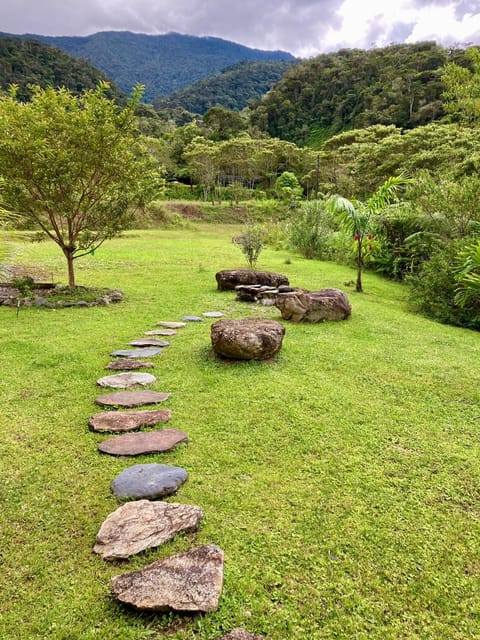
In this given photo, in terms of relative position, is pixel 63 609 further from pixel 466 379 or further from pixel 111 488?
pixel 466 379

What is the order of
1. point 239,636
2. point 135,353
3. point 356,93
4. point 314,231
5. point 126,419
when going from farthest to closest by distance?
1. point 356,93
2. point 314,231
3. point 135,353
4. point 126,419
5. point 239,636

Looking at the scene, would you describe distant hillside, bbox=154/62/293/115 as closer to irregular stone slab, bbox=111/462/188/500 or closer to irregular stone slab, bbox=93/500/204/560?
irregular stone slab, bbox=111/462/188/500

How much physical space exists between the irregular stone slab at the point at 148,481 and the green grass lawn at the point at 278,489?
0.23 ft

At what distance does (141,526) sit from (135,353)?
308 cm

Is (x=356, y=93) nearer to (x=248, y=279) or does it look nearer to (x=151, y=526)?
(x=248, y=279)

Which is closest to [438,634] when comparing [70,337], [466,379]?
[466,379]

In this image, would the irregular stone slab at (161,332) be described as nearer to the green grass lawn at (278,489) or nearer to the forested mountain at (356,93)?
the green grass lawn at (278,489)

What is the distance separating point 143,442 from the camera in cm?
303

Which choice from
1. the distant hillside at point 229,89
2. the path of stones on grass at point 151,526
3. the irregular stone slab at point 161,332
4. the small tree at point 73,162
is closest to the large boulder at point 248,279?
the small tree at point 73,162

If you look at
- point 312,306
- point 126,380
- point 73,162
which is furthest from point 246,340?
point 73,162

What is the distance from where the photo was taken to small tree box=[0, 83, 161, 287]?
727 cm

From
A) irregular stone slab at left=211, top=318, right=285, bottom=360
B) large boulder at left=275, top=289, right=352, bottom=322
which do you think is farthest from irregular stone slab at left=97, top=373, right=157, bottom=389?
large boulder at left=275, top=289, right=352, bottom=322

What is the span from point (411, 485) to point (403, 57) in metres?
74.1

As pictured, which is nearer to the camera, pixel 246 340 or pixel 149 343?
pixel 246 340
